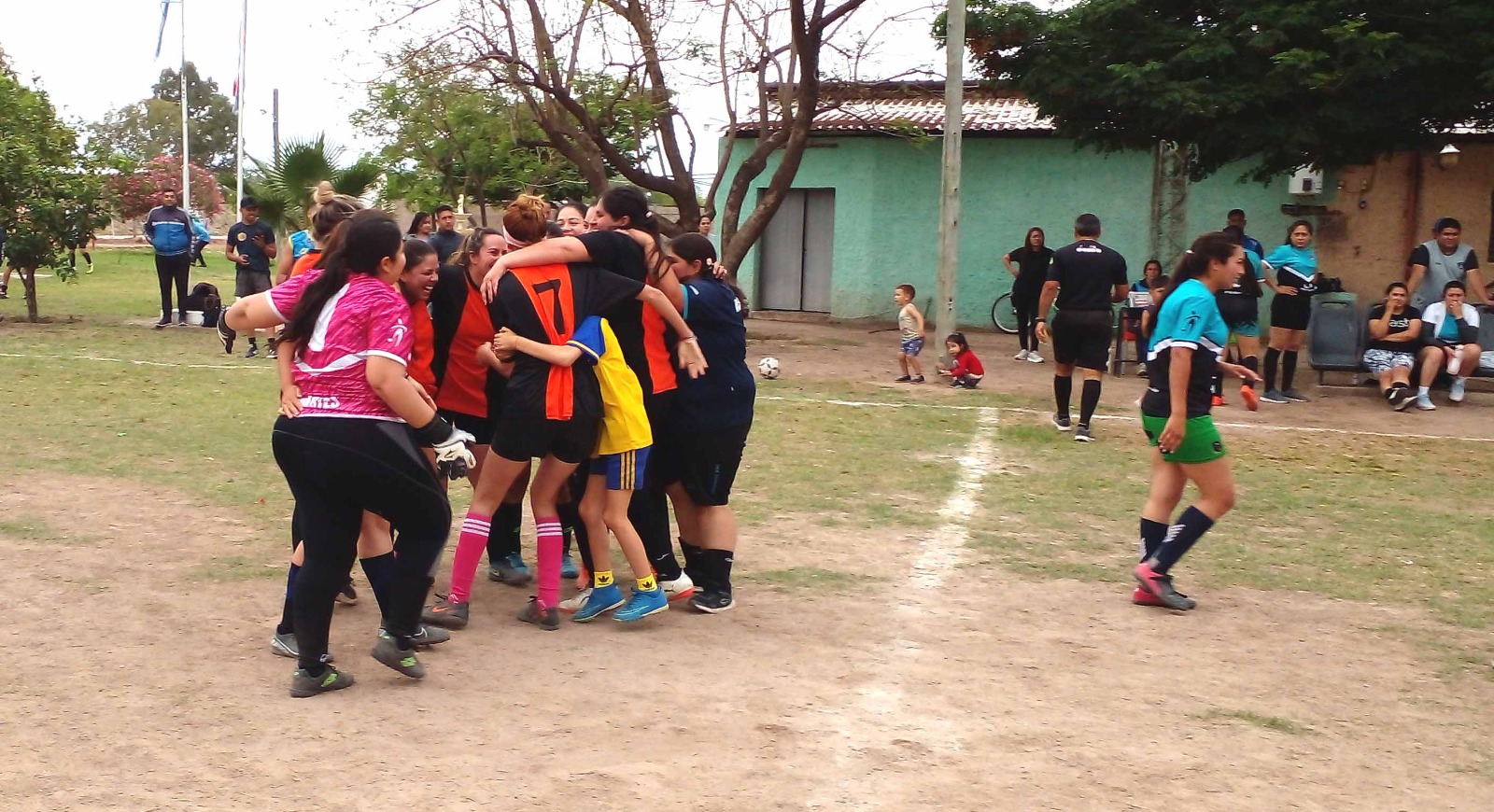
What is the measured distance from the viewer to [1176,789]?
421 cm

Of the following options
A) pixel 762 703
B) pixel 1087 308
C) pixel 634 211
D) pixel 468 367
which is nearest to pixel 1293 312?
pixel 1087 308

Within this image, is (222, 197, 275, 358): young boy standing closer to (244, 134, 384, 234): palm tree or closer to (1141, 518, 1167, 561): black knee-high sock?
(244, 134, 384, 234): palm tree

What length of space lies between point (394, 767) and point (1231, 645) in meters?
3.36

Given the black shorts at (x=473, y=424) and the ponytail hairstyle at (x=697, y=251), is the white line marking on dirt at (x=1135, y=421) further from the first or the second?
the black shorts at (x=473, y=424)

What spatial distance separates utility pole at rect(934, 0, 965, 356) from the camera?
14.4m

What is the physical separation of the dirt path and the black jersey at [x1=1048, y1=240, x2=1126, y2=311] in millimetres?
4582

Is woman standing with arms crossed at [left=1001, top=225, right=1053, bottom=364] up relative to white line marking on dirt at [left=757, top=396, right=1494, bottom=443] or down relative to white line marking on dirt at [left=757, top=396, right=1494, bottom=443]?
up

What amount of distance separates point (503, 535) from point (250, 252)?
1066 cm

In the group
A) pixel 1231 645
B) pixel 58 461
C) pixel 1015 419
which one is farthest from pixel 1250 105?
pixel 58 461

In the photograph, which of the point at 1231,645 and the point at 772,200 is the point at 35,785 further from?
the point at 772,200

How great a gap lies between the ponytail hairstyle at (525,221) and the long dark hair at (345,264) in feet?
3.69

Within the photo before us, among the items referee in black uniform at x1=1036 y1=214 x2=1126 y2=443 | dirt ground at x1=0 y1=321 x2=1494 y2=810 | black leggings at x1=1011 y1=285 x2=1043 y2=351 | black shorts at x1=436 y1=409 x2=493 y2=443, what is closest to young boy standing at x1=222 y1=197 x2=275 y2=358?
black leggings at x1=1011 y1=285 x2=1043 y2=351

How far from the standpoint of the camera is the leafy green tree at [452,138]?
18234 millimetres

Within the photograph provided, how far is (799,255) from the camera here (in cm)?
2570
